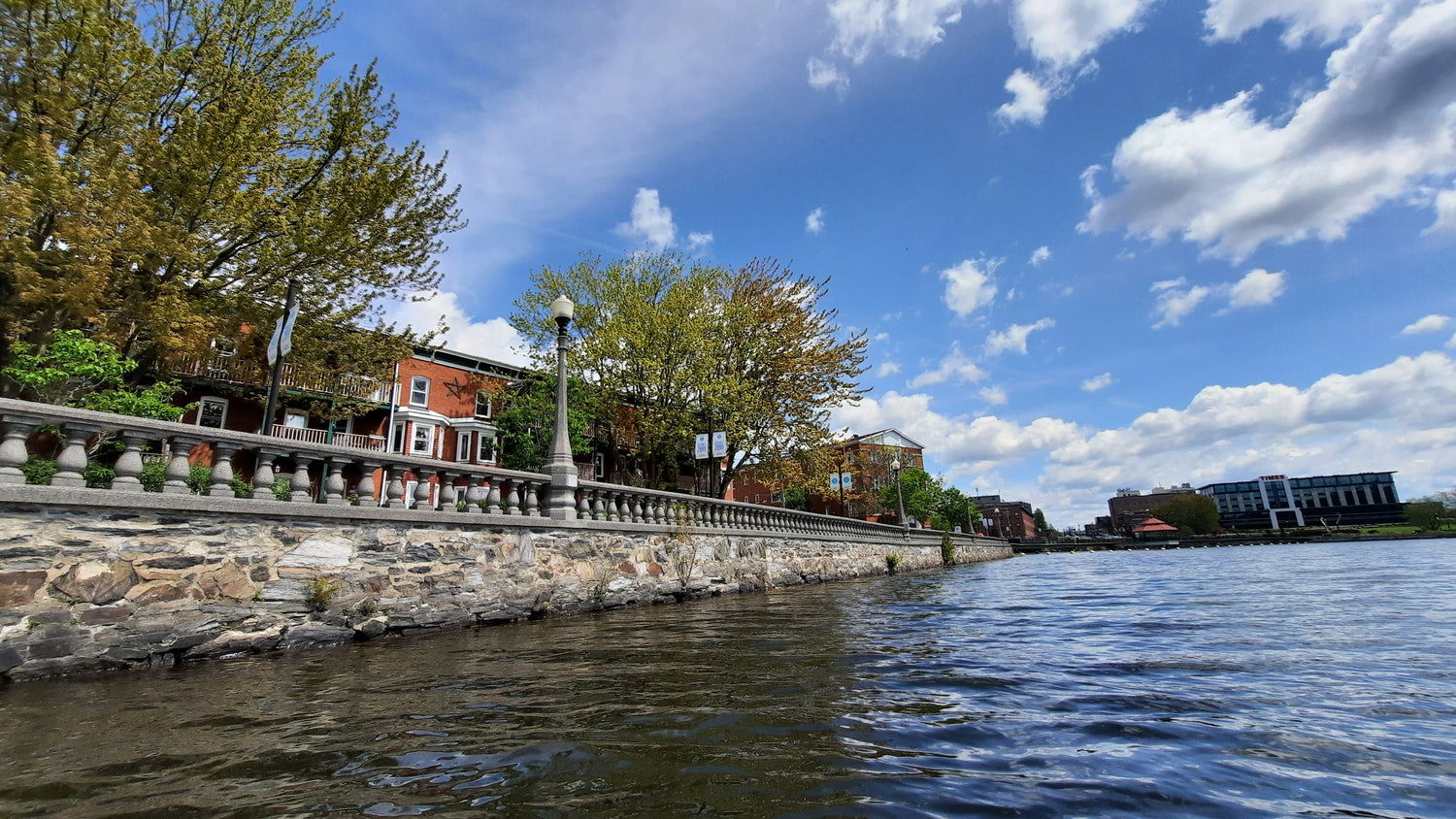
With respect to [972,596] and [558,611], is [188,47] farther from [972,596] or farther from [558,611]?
[972,596]

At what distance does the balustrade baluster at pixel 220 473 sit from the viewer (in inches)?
262

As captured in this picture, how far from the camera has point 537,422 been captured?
28031 millimetres

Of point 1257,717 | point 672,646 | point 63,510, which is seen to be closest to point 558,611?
point 672,646

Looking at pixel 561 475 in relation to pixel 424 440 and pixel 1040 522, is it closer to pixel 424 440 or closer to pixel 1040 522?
pixel 424 440

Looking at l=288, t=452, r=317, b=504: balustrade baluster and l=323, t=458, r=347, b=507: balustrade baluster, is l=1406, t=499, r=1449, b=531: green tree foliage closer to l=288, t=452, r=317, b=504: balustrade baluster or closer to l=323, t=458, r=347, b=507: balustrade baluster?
l=323, t=458, r=347, b=507: balustrade baluster

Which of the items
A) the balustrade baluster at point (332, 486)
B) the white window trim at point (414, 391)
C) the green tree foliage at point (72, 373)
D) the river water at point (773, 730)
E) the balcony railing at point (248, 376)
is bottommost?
the river water at point (773, 730)

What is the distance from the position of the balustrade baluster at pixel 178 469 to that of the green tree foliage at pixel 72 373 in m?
5.21

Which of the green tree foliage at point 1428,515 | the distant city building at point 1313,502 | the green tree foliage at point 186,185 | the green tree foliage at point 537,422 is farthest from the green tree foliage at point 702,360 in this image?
the distant city building at point 1313,502

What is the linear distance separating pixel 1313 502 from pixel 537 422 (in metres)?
162

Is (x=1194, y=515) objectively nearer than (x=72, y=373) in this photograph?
No

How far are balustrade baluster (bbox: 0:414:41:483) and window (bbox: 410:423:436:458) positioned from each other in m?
22.7

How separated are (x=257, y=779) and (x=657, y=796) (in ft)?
6.13

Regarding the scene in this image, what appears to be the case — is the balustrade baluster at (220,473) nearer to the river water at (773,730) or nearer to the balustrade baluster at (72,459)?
the balustrade baluster at (72,459)

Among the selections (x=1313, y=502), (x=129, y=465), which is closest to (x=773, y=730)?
(x=129, y=465)
